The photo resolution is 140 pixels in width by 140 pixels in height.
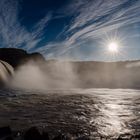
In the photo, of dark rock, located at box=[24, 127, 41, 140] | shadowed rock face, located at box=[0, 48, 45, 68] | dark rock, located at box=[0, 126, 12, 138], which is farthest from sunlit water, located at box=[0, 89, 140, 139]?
shadowed rock face, located at box=[0, 48, 45, 68]

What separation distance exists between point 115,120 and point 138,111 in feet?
6.40

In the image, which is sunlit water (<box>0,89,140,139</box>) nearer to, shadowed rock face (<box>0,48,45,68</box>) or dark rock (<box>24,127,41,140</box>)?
dark rock (<box>24,127,41,140</box>)

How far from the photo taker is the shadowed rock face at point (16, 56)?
36.0m

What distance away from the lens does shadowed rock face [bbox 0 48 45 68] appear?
36.0m

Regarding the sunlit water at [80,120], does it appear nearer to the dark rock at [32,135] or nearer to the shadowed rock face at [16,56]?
the dark rock at [32,135]

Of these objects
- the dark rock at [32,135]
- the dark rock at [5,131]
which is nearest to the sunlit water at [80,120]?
the dark rock at [5,131]

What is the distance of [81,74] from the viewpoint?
35.6 m

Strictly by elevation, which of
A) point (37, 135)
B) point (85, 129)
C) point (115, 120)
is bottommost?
point (37, 135)

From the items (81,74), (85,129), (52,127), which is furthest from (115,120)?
(81,74)

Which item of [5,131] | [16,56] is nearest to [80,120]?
[5,131]

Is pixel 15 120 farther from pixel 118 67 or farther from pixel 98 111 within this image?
pixel 118 67

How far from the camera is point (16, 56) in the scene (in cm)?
3706

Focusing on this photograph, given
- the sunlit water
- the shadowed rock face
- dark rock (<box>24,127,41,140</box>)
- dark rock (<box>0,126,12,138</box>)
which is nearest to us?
dark rock (<box>24,127,41,140</box>)

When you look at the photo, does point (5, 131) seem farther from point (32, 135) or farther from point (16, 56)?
point (16, 56)
